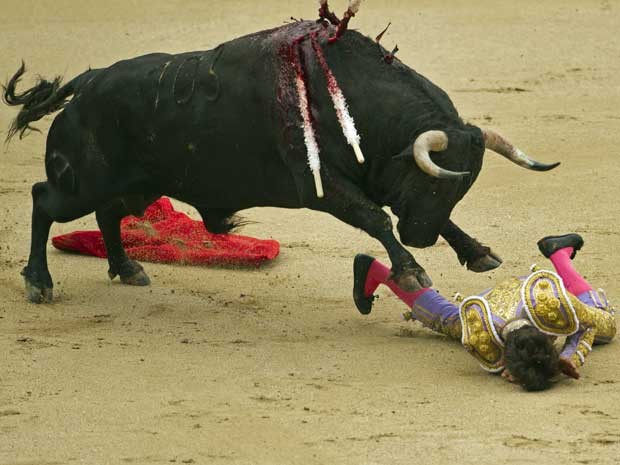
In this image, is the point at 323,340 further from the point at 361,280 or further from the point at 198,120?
the point at 198,120

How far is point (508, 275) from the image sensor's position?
7.78m

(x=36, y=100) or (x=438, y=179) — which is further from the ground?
(x=36, y=100)

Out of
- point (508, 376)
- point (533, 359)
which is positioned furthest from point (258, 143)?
point (533, 359)

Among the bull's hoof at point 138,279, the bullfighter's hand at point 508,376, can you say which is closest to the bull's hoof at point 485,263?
the bullfighter's hand at point 508,376

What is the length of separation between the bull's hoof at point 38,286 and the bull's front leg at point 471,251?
6.63 ft

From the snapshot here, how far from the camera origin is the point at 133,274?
7.82m

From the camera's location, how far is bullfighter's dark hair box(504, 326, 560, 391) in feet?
18.6

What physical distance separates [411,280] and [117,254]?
2026 mm

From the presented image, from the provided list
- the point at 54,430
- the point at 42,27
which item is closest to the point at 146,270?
the point at 54,430

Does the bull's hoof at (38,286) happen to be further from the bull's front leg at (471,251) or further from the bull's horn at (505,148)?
the bull's horn at (505,148)

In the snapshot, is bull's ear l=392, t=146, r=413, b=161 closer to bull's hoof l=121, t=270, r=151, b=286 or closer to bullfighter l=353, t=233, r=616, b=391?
bullfighter l=353, t=233, r=616, b=391

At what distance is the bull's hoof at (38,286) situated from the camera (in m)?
7.43

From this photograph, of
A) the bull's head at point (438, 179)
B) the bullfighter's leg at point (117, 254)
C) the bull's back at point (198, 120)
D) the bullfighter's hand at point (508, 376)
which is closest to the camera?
the bullfighter's hand at point (508, 376)

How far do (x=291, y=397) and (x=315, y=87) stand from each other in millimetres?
1569
